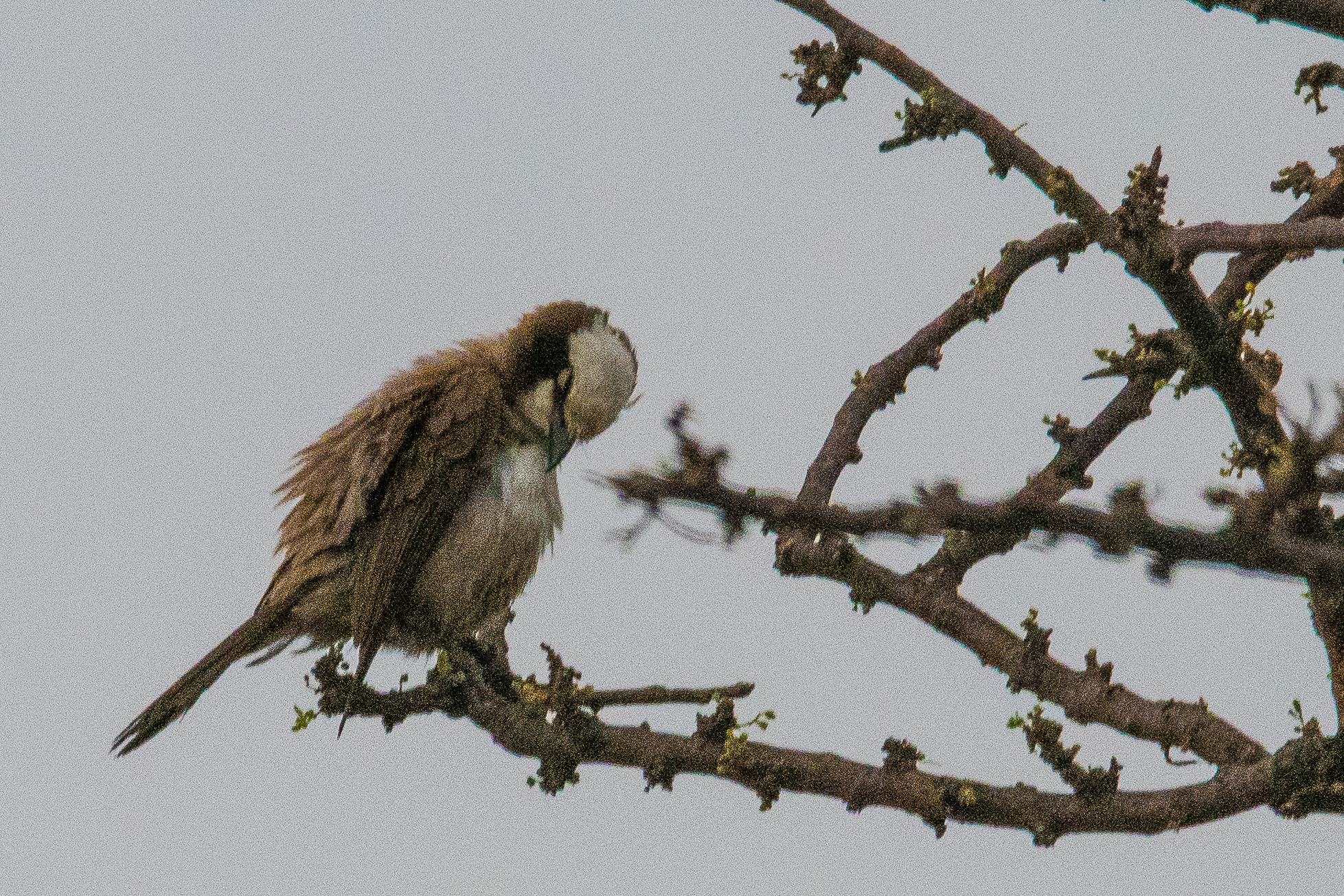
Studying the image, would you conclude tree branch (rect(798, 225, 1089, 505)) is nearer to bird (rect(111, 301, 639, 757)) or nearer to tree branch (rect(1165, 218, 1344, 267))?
tree branch (rect(1165, 218, 1344, 267))

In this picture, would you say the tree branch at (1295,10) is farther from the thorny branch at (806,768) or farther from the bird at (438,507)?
the bird at (438,507)

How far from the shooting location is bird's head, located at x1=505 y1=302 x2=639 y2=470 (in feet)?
17.0

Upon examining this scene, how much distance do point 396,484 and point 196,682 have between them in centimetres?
97

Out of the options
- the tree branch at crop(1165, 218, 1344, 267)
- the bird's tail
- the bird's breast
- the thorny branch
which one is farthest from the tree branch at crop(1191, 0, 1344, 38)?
the bird's tail

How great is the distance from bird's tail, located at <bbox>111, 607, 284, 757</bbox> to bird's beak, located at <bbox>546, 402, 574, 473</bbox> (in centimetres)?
112

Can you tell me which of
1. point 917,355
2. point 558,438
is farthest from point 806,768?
point 558,438

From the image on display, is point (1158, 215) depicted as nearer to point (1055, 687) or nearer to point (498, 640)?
point (1055, 687)

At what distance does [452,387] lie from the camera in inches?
211

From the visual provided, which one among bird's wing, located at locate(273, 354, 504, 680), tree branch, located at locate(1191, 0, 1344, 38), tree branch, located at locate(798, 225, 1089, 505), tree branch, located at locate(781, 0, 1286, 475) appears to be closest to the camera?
tree branch, located at locate(781, 0, 1286, 475)

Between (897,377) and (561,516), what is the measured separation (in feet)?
5.24

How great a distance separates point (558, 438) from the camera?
5227mm

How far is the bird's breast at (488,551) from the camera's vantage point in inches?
199

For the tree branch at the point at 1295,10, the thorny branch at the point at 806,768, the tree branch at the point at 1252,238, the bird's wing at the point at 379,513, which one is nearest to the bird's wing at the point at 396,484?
the bird's wing at the point at 379,513

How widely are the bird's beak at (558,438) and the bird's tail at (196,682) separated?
1.12 meters
